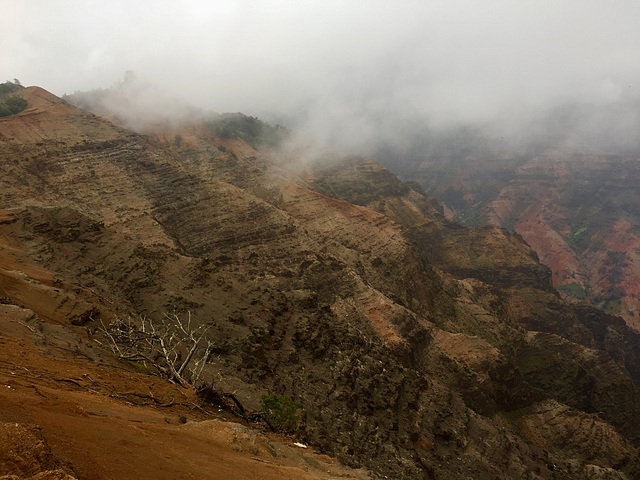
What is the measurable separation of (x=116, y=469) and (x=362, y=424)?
1800cm

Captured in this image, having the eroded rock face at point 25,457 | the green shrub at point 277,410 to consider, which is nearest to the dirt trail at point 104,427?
the eroded rock face at point 25,457

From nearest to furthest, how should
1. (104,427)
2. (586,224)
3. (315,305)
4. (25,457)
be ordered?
(25,457), (104,427), (315,305), (586,224)

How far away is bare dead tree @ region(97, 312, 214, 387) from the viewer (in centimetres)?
1655

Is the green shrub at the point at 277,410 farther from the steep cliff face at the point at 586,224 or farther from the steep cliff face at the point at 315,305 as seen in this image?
the steep cliff face at the point at 586,224

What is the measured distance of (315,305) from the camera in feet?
103

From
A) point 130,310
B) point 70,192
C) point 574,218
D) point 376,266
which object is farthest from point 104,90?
point 574,218

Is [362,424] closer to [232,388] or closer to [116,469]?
[232,388]

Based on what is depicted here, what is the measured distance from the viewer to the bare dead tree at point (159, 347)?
1655cm

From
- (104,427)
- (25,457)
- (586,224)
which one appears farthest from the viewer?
(586,224)

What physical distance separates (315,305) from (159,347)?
12.9 meters

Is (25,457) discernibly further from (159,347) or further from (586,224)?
(586,224)

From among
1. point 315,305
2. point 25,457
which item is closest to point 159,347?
point 315,305

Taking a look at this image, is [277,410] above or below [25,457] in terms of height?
below

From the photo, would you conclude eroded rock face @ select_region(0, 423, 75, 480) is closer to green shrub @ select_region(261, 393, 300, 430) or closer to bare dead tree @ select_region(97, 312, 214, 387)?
bare dead tree @ select_region(97, 312, 214, 387)
